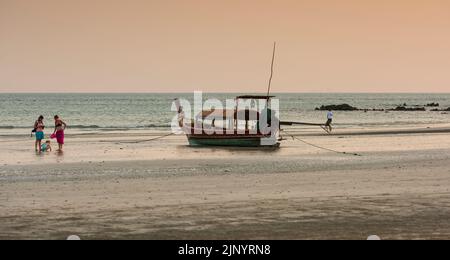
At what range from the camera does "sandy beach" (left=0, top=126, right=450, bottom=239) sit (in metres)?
13.4

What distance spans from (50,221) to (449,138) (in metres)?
32.8

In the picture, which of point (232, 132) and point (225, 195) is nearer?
point (225, 195)

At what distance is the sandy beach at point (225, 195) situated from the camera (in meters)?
13.4

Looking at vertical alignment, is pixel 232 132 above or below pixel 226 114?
below

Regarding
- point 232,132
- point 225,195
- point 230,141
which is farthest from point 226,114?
point 225,195

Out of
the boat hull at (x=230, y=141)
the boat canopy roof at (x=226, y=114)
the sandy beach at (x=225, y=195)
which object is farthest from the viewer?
the boat canopy roof at (x=226, y=114)

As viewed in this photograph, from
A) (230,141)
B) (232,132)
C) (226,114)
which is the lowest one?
(230,141)

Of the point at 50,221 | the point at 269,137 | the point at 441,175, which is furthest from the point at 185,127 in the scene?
the point at 50,221

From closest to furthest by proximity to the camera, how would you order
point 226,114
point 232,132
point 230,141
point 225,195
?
point 225,195 → point 230,141 → point 232,132 → point 226,114

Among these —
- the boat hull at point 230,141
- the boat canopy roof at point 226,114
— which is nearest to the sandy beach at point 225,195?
the boat hull at point 230,141

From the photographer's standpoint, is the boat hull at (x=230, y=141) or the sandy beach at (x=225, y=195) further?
the boat hull at (x=230, y=141)

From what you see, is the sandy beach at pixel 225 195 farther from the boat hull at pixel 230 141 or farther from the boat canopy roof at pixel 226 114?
the boat canopy roof at pixel 226 114

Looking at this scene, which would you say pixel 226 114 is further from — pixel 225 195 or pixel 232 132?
pixel 225 195

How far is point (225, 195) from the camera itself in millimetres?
17891
